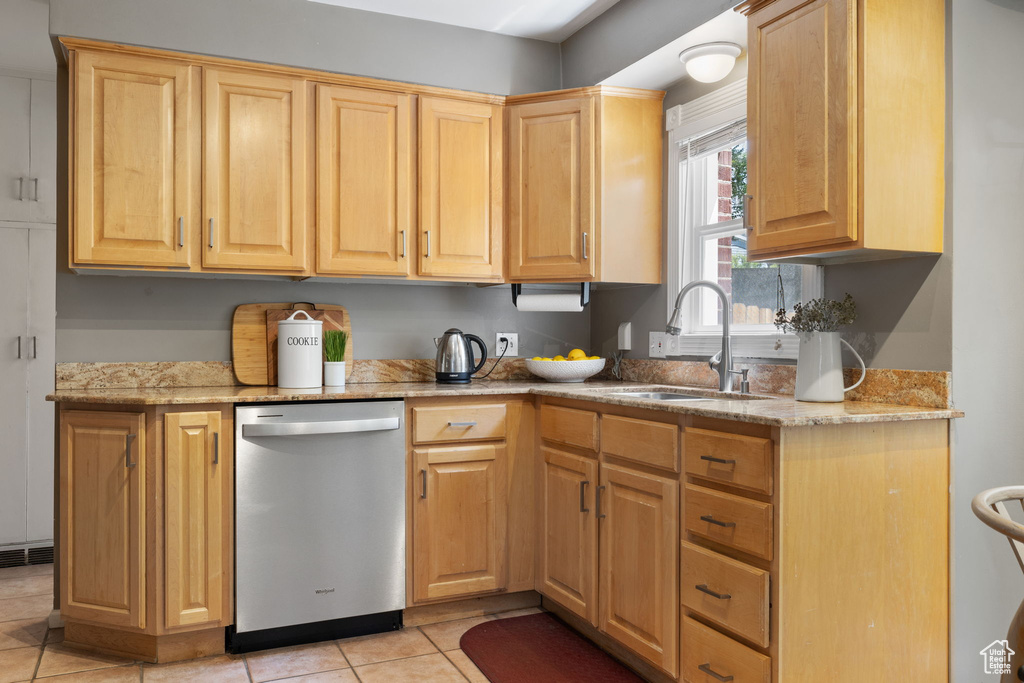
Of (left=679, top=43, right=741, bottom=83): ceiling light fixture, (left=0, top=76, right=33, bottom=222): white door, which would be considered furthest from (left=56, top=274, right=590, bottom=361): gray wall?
(left=679, top=43, right=741, bottom=83): ceiling light fixture

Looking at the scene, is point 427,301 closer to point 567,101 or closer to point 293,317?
point 293,317

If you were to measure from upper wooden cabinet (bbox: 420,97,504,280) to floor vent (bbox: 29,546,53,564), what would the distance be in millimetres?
2428

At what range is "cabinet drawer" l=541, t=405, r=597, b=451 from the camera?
2.61 meters

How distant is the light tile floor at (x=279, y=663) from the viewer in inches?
95.3

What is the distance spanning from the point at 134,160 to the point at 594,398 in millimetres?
1889

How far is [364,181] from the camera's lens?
3.06m

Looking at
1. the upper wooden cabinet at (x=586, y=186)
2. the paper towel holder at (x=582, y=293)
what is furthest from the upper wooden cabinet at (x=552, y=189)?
the paper towel holder at (x=582, y=293)

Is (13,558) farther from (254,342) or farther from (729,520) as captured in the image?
(729,520)

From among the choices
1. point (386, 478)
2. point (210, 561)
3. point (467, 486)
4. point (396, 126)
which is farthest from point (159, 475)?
point (396, 126)

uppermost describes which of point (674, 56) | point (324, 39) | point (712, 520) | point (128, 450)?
point (324, 39)

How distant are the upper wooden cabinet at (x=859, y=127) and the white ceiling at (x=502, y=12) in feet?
3.93

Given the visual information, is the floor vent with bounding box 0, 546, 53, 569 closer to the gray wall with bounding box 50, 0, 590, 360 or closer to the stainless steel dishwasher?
the gray wall with bounding box 50, 0, 590, 360

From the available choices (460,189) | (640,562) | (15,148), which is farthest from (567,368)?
(15,148)

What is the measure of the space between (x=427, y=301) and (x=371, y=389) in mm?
675
